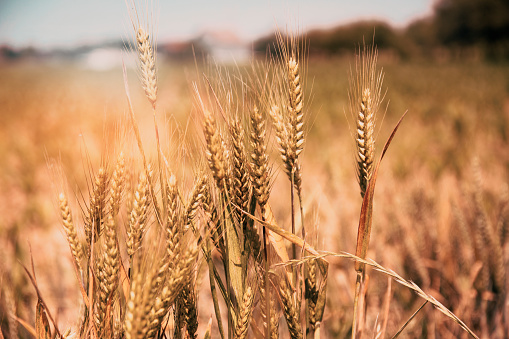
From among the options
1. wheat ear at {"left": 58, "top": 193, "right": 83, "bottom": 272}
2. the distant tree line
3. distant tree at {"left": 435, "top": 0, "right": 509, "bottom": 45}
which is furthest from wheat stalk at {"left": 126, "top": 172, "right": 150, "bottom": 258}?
distant tree at {"left": 435, "top": 0, "right": 509, "bottom": 45}

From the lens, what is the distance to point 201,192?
0.70m

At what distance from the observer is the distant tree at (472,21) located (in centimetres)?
3272

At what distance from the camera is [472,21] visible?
35219 mm

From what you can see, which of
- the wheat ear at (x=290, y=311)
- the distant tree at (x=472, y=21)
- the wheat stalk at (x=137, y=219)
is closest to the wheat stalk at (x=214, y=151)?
the wheat stalk at (x=137, y=219)

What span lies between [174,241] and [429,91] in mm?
12406

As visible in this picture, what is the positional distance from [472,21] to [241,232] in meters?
43.1

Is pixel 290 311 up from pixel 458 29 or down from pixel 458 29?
down

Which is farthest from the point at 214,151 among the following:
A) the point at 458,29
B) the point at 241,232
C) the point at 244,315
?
the point at 458,29

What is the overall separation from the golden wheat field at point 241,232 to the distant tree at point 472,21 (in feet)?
117

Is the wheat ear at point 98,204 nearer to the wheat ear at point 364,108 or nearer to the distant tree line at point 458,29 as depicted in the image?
the wheat ear at point 364,108

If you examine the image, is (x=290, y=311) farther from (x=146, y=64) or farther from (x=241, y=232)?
(x=146, y=64)

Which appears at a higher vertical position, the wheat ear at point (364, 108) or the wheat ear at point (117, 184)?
the wheat ear at point (364, 108)

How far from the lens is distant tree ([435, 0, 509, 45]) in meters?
32.7

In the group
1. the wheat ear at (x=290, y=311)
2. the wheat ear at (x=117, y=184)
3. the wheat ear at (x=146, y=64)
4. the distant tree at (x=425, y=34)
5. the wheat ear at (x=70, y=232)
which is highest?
the distant tree at (x=425, y=34)
